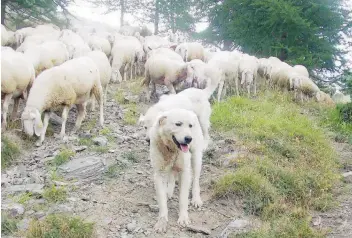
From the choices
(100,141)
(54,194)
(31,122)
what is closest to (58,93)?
(31,122)

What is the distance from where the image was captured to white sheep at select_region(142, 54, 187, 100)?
1168cm

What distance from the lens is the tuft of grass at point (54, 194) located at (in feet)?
19.6

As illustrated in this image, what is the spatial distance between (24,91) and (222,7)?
43.6 feet

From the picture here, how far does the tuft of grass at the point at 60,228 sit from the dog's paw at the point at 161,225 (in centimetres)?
75

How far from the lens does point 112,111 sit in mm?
10773

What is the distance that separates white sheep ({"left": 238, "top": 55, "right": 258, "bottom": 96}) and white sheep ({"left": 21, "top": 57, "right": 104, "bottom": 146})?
18.1 ft

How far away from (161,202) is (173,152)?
0.62 m

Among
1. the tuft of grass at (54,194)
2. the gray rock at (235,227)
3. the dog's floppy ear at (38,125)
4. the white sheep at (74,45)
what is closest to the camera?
the gray rock at (235,227)

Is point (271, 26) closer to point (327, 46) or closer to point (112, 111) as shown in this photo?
point (327, 46)

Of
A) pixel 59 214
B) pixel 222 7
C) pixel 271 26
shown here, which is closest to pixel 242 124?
pixel 59 214

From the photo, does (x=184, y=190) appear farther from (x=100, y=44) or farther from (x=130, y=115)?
(x=100, y=44)

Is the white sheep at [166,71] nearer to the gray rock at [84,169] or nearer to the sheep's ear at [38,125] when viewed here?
the sheep's ear at [38,125]

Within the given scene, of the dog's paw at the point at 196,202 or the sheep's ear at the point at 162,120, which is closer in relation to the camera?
the sheep's ear at the point at 162,120

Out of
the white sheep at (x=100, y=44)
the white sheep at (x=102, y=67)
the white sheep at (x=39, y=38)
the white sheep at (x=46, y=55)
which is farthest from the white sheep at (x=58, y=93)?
the white sheep at (x=100, y=44)
